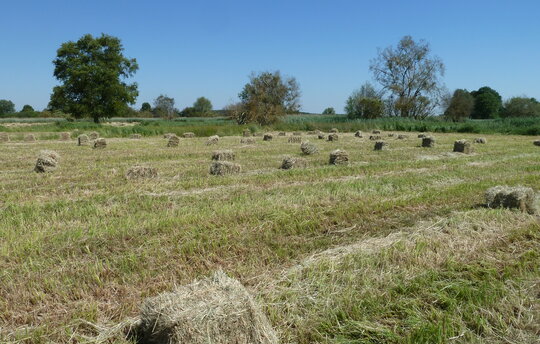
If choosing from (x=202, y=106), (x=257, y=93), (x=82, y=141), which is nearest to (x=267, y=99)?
(x=257, y=93)

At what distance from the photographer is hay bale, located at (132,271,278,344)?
2.86m

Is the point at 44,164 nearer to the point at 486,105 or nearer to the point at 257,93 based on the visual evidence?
the point at 257,93

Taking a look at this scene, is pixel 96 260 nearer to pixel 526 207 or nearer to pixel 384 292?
pixel 384 292

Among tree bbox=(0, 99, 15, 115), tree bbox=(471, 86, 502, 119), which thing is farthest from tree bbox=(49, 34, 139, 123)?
tree bbox=(0, 99, 15, 115)

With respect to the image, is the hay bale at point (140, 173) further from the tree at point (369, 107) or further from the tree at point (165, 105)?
the tree at point (165, 105)

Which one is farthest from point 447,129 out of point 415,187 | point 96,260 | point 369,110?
point 96,260

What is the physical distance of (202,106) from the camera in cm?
11125

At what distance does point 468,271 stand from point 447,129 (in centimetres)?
3984

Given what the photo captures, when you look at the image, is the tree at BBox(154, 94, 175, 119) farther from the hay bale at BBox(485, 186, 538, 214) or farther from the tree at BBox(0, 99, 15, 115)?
the hay bale at BBox(485, 186, 538, 214)

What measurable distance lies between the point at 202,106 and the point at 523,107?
7622cm

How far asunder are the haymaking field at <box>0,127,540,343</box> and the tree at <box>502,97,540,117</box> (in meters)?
63.0

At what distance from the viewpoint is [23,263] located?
A: 14.2 feet

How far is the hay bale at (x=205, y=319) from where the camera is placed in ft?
9.38

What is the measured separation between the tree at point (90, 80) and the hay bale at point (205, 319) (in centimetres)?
5168
